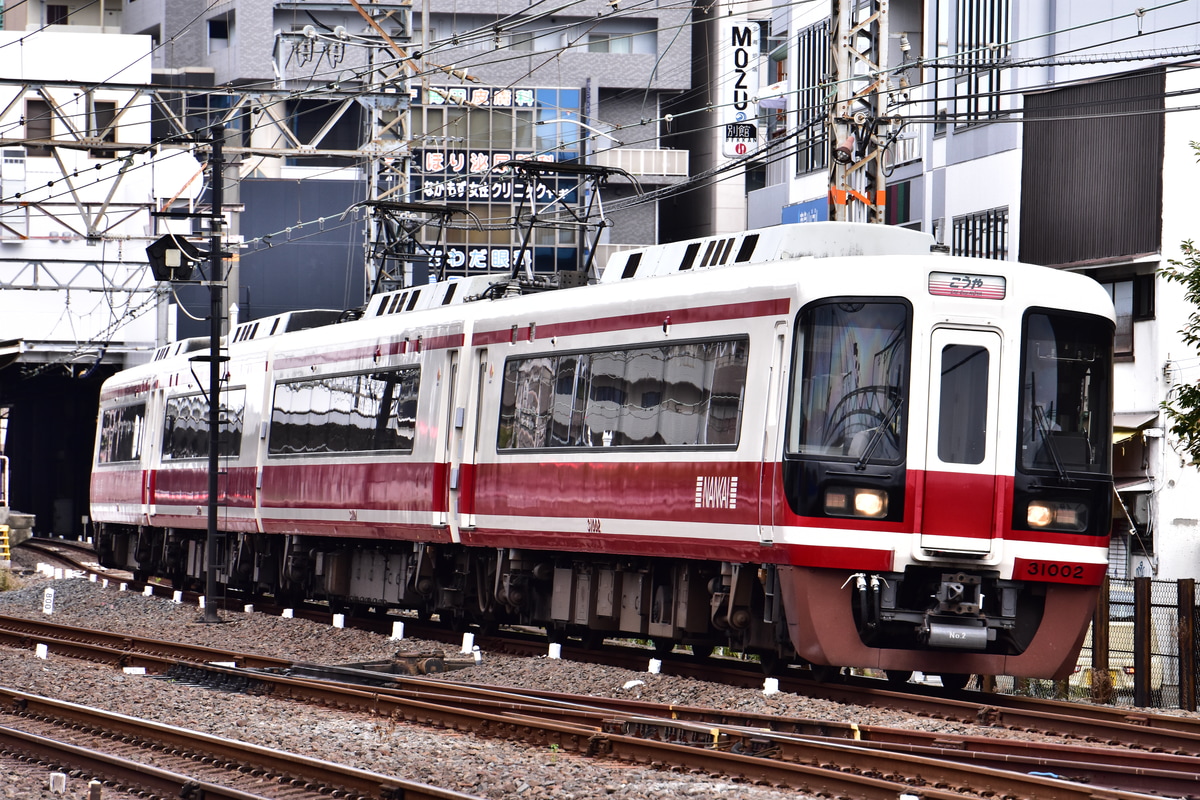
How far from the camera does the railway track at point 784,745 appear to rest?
8297 mm

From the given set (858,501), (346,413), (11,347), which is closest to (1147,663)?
(858,501)

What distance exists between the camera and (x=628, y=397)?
14.1 metres

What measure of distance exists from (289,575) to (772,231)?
33.3 ft

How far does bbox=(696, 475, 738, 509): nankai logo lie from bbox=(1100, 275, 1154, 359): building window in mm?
12652

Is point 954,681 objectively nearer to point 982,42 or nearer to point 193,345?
point 193,345

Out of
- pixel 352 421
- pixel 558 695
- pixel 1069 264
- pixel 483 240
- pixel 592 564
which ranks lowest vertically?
pixel 558 695

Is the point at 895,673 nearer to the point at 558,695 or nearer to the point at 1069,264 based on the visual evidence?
the point at 558,695

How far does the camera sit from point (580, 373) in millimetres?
14734

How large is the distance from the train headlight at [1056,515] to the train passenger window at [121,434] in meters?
18.0

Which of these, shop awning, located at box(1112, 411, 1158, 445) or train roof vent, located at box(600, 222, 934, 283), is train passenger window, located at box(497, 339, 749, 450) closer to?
train roof vent, located at box(600, 222, 934, 283)

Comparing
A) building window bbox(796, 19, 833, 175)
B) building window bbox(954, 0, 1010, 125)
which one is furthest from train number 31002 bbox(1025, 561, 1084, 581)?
building window bbox(796, 19, 833, 175)

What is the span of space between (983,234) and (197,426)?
41.3 ft

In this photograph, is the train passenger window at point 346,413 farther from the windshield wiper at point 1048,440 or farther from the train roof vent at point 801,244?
the windshield wiper at point 1048,440

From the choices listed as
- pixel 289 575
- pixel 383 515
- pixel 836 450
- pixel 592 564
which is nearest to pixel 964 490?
pixel 836 450
